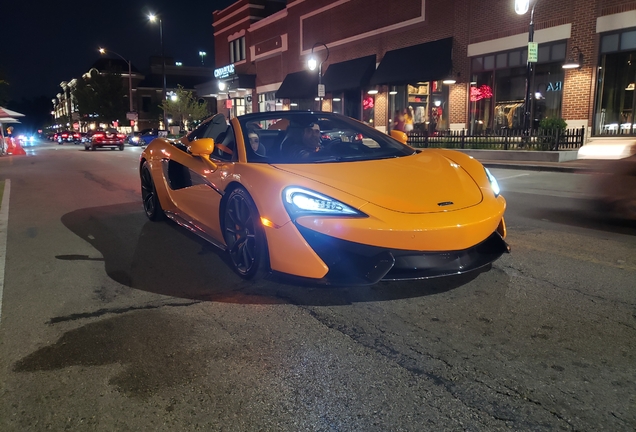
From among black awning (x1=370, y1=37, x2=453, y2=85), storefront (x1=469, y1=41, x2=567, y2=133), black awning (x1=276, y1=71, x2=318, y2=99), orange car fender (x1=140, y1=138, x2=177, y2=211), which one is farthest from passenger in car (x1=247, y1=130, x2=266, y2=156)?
black awning (x1=276, y1=71, x2=318, y2=99)

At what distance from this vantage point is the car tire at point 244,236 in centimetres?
390

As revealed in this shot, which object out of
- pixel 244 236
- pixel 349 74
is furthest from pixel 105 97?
pixel 244 236

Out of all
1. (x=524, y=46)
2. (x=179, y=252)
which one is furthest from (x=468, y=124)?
(x=179, y=252)

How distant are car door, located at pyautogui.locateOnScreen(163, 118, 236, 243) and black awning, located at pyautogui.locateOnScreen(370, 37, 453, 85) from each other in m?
19.3

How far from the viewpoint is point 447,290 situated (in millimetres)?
3904

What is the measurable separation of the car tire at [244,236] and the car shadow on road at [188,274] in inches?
6.3

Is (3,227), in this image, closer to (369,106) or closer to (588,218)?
(588,218)

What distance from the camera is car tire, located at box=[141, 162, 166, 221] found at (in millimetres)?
6750

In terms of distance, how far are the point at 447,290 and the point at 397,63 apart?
23.1m

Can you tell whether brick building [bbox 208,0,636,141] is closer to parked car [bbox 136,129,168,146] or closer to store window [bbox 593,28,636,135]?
store window [bbox 593,28,636,135]

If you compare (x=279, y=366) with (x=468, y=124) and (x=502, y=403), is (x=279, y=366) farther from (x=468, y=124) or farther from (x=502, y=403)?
(x=468, y=124)

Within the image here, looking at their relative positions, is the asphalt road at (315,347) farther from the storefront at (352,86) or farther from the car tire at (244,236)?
the storefront at (352,86)

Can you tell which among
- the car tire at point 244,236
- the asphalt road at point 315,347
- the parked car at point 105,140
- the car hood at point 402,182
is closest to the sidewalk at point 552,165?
the asphalt road at point 315,347

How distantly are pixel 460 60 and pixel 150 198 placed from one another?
19532 millimetres
